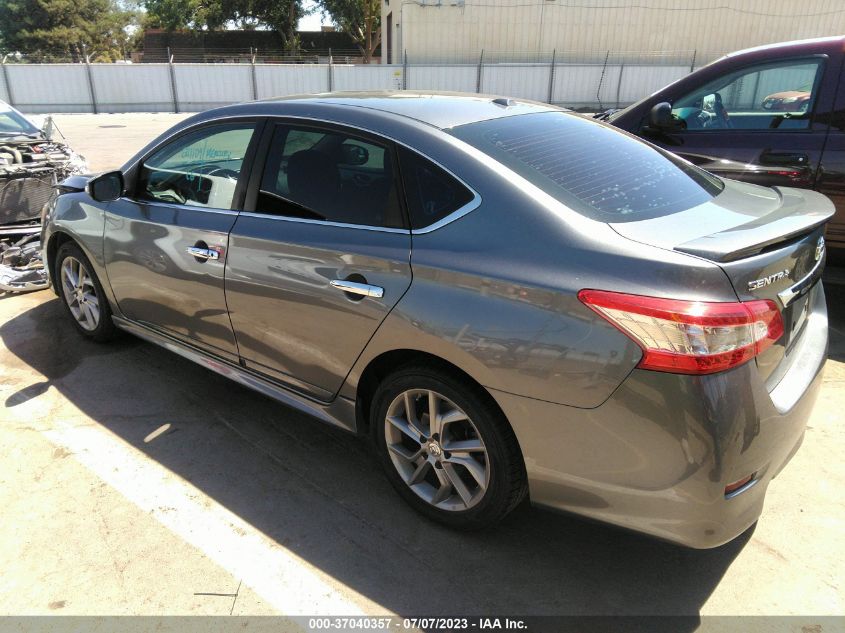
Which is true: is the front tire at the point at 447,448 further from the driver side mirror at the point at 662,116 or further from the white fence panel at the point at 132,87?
the white fence panel at the point at 132,87

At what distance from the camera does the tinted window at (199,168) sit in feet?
10.3

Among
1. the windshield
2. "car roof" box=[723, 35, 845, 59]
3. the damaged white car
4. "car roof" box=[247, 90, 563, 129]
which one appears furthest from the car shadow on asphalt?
the windshield

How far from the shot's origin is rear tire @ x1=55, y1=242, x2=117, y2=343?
4.09 meters

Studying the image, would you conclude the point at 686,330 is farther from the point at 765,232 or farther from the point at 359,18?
the point at 359,18

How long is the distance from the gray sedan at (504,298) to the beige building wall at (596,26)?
28044 millimetres

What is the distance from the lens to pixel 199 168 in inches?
136

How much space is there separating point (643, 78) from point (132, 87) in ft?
74.1

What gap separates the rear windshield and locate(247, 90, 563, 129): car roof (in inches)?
3.1

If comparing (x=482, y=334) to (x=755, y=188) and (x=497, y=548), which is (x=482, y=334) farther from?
(x=755, y=188)

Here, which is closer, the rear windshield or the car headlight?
the rear windshield

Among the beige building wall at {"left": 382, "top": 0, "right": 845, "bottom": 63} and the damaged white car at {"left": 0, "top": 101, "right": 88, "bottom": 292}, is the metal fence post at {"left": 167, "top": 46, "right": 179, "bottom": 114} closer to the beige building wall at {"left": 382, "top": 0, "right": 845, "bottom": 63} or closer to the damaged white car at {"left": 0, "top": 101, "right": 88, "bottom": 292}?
the beige building wall at {"left": 382, "top": 0, "right": 845, "bottom": 63}

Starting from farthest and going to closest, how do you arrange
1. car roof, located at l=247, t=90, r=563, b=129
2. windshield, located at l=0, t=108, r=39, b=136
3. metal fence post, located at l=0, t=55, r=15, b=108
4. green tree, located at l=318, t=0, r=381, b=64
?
green tree, located at l=318, t=0, r=381, b=64
metal fence post, located at l=0, t=55, r=15, b=108
windshield, located at l=0, t=108, r=39, b=136
car roof, located at l=247, t=90, r=563, b=129

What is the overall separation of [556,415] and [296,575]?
1.20 meters

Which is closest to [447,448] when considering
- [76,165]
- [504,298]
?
[504,298]
